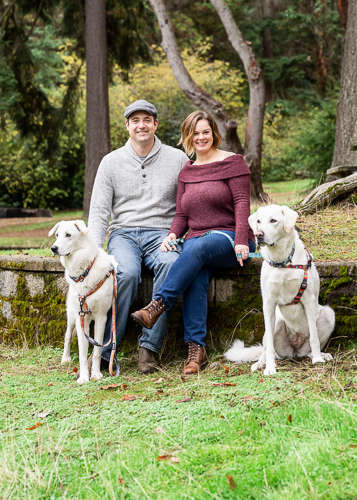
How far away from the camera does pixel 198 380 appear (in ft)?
10.2

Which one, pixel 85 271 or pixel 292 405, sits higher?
pixel 85 271

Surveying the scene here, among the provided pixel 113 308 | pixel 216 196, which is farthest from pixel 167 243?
pixel 113 308

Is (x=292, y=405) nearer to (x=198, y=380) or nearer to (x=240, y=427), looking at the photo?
(x=240, y=427)

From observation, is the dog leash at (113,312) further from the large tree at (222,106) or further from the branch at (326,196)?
the large tree at (222,106)

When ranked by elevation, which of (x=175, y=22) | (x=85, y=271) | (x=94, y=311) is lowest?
(x=94, y=311)

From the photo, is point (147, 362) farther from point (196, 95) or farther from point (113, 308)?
point (196, 95)

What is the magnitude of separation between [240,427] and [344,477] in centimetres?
65

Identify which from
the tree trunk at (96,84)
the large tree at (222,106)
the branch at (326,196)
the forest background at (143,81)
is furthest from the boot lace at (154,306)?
the tree trunk at (96,84)

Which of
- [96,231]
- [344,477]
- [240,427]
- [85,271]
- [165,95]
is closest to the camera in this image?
[344,477]

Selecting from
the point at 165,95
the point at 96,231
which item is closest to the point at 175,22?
the point at 165,95

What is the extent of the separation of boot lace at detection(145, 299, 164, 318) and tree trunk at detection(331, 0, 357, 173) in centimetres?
526

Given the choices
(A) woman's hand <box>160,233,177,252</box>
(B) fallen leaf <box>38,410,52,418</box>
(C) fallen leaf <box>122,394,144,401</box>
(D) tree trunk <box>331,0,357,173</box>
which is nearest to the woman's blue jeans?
(A) woman's hand <box>160,233,177,252</box>

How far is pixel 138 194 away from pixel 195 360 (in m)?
1.39

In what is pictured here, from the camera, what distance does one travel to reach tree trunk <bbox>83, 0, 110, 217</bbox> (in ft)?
35.1
